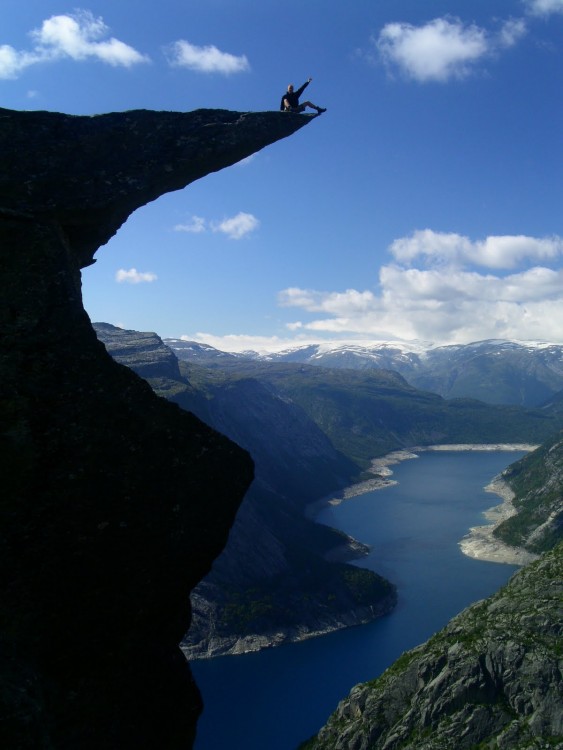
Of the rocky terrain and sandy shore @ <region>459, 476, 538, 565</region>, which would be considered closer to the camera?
the rocky terrain

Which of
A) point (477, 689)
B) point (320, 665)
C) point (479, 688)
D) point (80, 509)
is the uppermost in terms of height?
point (80, 509)

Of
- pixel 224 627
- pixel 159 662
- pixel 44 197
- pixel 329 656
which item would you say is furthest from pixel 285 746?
pixel 44 197

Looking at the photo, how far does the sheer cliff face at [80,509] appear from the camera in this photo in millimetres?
9836

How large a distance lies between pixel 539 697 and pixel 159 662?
155ft

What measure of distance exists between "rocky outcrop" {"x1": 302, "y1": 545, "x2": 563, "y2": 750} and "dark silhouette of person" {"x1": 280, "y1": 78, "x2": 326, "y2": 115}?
4737cm

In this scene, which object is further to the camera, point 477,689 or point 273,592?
point 273,592

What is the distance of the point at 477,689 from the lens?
4984 centimetres

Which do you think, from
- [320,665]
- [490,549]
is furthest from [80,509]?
[490,549]

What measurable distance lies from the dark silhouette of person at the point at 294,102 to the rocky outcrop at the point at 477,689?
47.4 meters

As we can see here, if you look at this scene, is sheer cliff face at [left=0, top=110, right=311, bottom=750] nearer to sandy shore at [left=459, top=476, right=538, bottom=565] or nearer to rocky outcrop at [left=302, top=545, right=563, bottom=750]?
rocky outcrop at [left=302, top=545, right=563, bottom=750]

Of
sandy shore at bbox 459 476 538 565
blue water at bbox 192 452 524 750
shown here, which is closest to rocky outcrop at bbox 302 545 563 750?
blue water at bbox 192 452 524 750

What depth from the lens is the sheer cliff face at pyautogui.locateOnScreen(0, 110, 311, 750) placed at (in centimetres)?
984

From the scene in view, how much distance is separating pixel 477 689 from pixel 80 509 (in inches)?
2048

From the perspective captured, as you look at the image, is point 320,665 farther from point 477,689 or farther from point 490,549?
point 490,549
